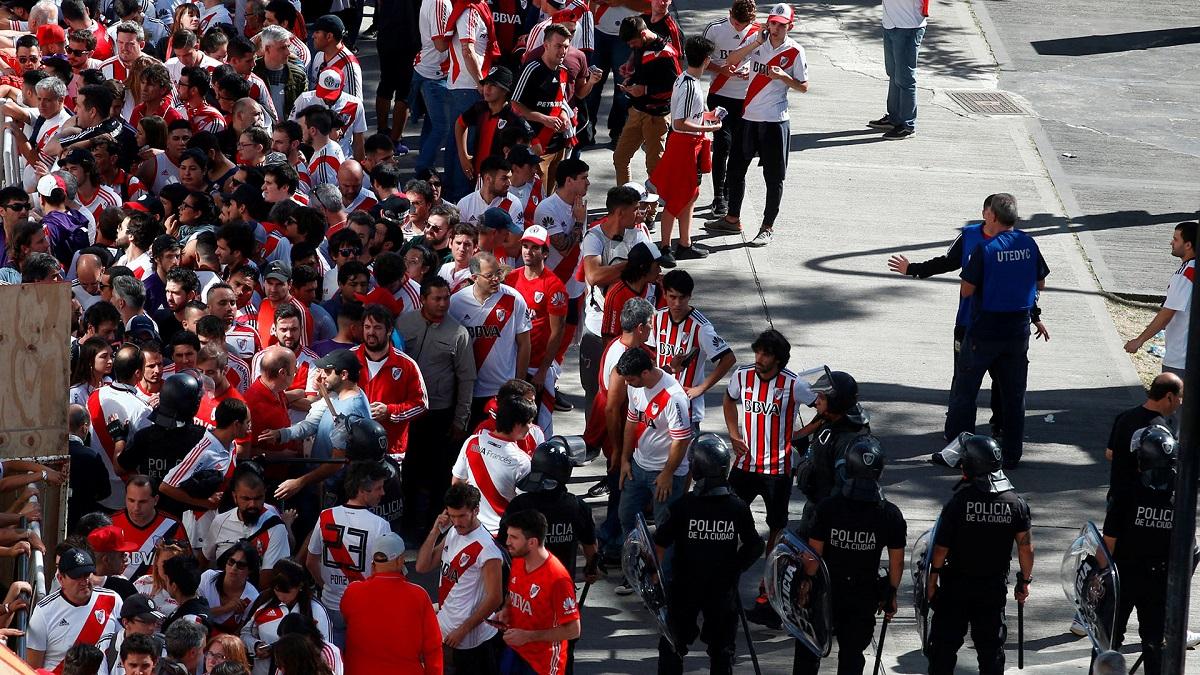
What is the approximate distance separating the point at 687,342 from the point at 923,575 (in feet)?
7.73

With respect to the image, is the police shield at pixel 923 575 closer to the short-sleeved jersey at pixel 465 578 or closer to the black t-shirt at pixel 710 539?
the black t-shirt at pixel 710 539

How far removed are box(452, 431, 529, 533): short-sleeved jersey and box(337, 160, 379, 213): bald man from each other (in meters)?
3.45

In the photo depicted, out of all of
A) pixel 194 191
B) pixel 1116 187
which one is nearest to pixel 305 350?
pixel 194 191

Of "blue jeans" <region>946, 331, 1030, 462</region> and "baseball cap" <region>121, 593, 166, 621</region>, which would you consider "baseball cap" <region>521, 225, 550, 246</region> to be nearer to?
"blue jeans" <region>946, 331, 1030, 462</region>

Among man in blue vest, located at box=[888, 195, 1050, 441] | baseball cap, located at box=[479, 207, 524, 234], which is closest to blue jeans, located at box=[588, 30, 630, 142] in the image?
baseball cap, located at box=[479, 207, 524, 234]

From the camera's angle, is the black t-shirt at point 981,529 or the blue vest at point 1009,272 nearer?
the black t-shirt at point 981,529

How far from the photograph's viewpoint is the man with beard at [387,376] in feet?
29.9

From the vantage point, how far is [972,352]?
1086 centimetres

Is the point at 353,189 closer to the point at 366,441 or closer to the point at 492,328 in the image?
the point at 492,328

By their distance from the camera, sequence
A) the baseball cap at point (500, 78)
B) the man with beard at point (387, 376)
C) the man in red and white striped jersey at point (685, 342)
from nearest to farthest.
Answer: the man with beard at point (387, 376) → the man in red and white striped jersey at point (685, 342) → the baseball cap at point (500, 78)

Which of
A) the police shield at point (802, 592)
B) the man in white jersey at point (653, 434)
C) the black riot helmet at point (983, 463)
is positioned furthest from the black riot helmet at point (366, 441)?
the black riot helmet at point (983, 463)

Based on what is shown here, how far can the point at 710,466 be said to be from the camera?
7992 millimetres

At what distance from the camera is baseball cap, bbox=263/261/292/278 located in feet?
31.1

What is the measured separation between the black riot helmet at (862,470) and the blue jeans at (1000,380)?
2960mm
